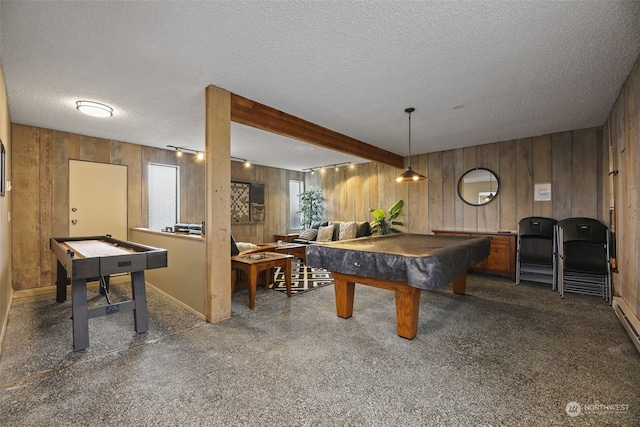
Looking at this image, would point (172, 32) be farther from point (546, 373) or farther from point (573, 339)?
point (573, 339)

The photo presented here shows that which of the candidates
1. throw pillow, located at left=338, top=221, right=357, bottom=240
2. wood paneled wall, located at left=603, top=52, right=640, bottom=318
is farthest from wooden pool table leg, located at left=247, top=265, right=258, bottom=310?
throw pillow, located at left=338, top=221, right=357, bottom=240

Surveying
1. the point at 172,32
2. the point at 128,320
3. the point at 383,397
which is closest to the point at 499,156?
the point at 383,397

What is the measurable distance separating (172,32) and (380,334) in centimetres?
294

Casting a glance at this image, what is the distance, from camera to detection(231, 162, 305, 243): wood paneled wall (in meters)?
7.01

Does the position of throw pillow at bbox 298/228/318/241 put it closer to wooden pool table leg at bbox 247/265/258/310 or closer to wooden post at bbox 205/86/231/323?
wooden pool table leg at bbox 247/265/258/310

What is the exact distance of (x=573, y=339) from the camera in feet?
8.01

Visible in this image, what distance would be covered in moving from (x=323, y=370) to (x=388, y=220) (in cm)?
490

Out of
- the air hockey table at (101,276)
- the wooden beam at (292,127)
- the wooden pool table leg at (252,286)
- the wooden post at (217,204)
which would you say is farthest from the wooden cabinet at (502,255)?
the air hockey table at (101,276)

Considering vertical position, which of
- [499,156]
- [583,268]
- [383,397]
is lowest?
[383,397]

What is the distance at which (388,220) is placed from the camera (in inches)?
257

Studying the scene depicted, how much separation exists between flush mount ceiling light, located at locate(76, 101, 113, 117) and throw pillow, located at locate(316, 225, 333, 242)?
4.74 meters

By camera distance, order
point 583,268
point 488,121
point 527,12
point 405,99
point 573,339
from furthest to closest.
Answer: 1. point 488,121
2. point 583,268
3. point 405,99
4. point 573,339
5. point 527,12

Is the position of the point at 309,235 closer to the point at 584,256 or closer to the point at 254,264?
the point at 254,264

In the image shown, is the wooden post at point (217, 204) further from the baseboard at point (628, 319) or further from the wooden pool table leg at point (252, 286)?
the baseboard at point (628, 319)
